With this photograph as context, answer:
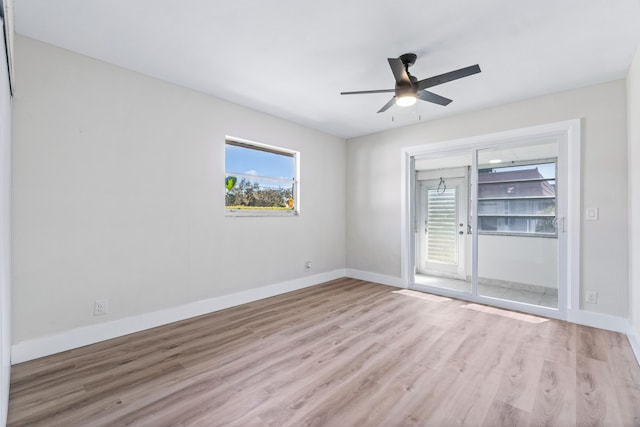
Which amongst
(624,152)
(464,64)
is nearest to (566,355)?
(624,152)

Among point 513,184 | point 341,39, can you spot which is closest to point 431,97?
point 341,39

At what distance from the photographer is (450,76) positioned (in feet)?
7.87

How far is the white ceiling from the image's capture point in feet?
6.83

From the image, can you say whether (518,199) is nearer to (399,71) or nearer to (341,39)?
(399,71)

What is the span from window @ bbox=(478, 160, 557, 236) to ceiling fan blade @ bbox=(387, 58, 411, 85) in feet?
7.15

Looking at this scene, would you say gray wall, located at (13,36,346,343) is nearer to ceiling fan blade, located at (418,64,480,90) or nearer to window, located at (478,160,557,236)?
ceiling fan blade, located at (418,64,480,90)

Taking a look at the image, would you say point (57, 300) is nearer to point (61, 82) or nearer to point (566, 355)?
point (61, 82)

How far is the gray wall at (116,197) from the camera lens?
7.97 feet

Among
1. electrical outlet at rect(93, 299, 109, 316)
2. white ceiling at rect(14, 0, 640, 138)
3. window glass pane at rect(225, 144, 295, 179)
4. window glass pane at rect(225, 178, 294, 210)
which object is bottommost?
electrical outlet at rect(93, 299, 109, 316)

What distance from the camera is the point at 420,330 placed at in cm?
307

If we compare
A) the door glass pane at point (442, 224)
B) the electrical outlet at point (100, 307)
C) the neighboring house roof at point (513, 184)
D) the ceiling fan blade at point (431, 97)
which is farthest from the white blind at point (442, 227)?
the electrical outlet at point (100, 307)

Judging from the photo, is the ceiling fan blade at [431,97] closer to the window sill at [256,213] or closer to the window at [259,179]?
the window at [259,179]

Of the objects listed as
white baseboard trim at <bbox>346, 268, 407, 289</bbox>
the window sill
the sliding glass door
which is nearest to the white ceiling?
the sliding glass door

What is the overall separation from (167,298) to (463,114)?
14.5ft
